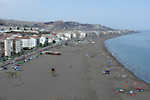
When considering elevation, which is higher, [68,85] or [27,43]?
[27,43]

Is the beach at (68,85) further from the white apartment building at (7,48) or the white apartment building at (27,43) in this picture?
the white apartment building at (27,43)

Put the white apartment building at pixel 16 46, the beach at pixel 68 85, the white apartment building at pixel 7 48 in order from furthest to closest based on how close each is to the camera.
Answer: the white apartment building at pixel 16 46
the white apartment building at pixel 7 48
the beach at pixel 68 85

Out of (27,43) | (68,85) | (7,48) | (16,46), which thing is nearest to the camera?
(68,85)

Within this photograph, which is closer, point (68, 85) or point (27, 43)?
point (68, 85)

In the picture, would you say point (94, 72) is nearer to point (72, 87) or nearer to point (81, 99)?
point (72, 87)

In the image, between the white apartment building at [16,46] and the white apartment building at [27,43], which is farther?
the white apartment building at [27,43]

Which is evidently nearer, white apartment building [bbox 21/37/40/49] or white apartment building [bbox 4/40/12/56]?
white apartment building [bbox 4/40/12/56]

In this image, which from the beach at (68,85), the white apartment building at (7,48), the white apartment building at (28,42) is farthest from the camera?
the white apartment building at (28,42)

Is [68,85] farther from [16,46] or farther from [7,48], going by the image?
[16,46]

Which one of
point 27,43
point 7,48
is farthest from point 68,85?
point 27,43

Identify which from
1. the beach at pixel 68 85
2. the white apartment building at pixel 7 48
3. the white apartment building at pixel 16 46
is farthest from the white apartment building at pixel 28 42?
the beach at pixel 68 85

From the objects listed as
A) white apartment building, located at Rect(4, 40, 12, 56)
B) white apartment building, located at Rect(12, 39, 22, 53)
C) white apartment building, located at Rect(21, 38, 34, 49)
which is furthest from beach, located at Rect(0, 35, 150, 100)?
white apartment building, located at Rect(21, 38, 34, 49)

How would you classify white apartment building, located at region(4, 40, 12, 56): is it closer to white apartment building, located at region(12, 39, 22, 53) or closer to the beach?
white apartment building, located at region(12, 39, 22, 53)
